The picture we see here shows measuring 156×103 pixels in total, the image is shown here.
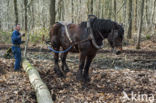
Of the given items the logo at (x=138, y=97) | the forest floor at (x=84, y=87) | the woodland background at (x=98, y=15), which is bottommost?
the logo at (x=138, y=97)

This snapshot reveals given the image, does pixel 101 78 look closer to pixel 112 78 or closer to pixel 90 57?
pixel 112 78

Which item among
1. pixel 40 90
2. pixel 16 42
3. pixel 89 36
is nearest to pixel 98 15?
pixel 16 42

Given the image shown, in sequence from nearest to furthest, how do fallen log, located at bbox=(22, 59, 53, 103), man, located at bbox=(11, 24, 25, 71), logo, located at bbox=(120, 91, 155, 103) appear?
fallen log, located at bbox=(22, 59, 53, 103) → logo, located at bbox=(120, 91, 155, 103) → man, located at bbox=(11, 24, 25, 71)

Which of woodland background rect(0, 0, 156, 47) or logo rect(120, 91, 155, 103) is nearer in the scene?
logo rect(120, 91, 155, 103)

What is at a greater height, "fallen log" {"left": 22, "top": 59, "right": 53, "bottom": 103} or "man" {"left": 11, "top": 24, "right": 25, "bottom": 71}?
"man" {"left": 11, "top": 24, "right": 25, "bottom": 71}

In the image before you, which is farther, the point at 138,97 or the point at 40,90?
the point at 138,97

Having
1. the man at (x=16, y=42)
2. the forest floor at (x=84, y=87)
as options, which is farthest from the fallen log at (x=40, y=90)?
the man at (x=16, y=42)

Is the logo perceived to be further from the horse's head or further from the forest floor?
the horse's head

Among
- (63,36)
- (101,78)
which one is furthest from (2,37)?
(101,78)

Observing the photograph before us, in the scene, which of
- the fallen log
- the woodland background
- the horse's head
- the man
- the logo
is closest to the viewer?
the fallen log

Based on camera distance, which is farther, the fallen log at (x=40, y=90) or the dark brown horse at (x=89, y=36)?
the dark brown horse at (x=89, y=36)

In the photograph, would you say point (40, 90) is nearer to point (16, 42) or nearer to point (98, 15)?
point (16, 42)

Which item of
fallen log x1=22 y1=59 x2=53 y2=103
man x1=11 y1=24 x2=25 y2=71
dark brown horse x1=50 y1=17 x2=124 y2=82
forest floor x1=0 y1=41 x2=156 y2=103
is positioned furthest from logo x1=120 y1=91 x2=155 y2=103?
man x1=11 y1=24 x2=25 y2=71

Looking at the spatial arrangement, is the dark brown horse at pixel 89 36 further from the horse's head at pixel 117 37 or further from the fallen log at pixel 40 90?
the fallen log at pixel 40 90
